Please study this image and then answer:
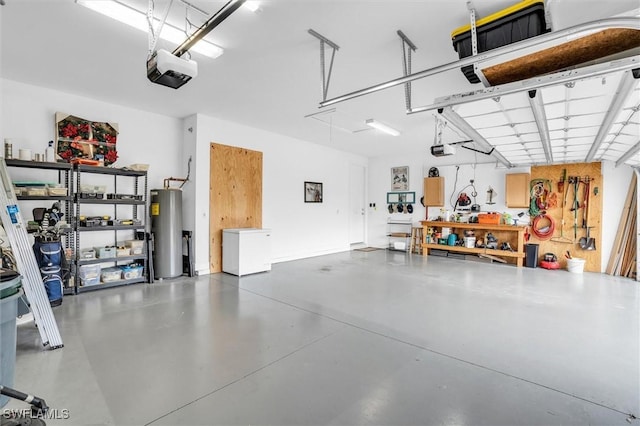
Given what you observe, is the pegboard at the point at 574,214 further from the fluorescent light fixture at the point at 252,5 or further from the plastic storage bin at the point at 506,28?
the fluorescent light fixture at the point at 252,5

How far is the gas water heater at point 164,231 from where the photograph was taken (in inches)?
203

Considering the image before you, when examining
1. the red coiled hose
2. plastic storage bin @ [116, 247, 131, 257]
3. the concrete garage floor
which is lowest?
the concrete garage floor

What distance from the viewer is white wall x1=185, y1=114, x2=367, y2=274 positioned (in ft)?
18.3

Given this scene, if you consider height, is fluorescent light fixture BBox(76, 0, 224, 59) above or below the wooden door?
above

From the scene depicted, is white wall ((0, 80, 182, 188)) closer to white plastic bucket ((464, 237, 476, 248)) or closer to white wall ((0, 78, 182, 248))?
white wall ((0, 78, 182, 248))

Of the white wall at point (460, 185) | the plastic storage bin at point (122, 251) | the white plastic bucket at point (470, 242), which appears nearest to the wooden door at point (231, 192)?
the plastic storage bin at point (122, 251)

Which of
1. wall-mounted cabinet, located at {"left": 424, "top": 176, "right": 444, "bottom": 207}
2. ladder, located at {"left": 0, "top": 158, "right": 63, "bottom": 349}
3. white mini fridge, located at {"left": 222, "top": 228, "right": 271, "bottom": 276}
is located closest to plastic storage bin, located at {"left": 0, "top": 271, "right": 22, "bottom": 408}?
ladder, located at {"left": 0, "top": 158, "right": 63, "bottom": 349}

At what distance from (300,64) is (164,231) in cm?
362

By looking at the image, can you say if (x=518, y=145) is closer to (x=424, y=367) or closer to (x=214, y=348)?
(x=424, y=367)

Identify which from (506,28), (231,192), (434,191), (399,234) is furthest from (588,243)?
(231,192)

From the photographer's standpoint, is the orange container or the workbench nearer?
the workbench

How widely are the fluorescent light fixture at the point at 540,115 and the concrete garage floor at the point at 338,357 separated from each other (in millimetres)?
2356

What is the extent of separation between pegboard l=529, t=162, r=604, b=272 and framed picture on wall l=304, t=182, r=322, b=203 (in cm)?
527

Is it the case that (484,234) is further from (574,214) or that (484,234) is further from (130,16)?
(130,16)
